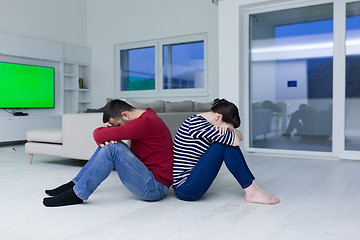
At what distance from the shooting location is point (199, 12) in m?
6.46

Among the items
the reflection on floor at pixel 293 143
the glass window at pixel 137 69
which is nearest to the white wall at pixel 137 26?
the glass window at pixel 137 69

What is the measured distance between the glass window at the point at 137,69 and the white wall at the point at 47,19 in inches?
44.5

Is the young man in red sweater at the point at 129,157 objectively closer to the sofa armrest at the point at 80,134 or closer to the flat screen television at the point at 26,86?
the sofa armrest at the point at 80,134

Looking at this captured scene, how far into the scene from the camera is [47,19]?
7.01m

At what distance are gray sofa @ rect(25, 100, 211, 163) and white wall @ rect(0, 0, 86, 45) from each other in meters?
3.24

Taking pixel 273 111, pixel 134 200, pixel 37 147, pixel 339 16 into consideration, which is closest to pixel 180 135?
pixel 134 200

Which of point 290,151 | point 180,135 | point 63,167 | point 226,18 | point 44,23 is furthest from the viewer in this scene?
point 44,23

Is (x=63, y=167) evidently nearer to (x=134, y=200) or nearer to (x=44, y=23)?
(x=134, y=200)

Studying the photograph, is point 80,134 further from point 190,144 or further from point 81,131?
point 190,144

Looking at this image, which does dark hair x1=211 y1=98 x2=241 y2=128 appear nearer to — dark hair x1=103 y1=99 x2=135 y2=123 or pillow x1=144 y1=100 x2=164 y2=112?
dark hair x1=103 y1=99 x2=135 y2=123

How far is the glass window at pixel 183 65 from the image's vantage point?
6664mm

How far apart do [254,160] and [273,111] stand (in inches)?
33.4

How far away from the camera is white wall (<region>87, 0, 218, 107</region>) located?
641cm

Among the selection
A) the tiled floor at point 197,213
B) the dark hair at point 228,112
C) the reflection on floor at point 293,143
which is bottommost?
the tiled floor at point 197,213
